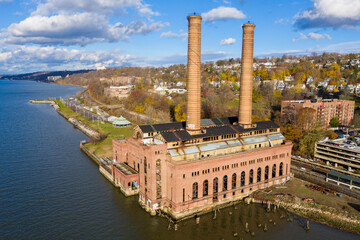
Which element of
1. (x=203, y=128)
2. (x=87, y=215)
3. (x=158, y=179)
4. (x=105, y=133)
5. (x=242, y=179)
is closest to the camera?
(x=87, y=215)

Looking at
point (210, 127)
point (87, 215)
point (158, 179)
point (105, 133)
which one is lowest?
point (87, 215)

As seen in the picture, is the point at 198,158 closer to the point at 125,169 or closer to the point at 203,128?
the point at 203,128

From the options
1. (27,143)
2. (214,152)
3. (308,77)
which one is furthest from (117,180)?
(308,77)

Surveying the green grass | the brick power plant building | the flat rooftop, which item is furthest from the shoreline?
the flat rooftop

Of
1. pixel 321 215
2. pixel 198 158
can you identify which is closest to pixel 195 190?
pixel 198 158

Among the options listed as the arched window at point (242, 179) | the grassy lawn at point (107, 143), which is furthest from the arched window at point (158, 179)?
the grassy lawn at point (107, 143)
